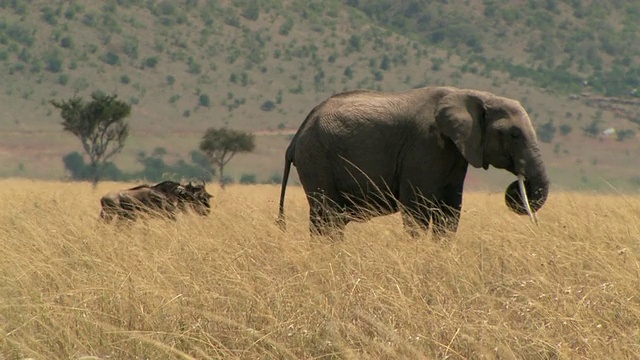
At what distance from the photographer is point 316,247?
8688 millimetres

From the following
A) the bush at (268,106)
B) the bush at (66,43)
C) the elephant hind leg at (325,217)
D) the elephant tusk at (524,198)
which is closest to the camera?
the elephant tusk at (524,198)

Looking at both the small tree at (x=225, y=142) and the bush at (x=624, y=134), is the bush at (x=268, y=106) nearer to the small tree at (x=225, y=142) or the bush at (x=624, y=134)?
the bush at (x=624, y=134)

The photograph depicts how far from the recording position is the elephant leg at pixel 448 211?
10.1m

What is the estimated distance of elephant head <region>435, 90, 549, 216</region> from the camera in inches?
411

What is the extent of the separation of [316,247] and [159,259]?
1443 millimetres

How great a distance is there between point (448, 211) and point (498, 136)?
0.74 m

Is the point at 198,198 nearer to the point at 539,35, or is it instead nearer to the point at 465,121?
the point at 465,121

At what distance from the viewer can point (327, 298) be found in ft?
21.5

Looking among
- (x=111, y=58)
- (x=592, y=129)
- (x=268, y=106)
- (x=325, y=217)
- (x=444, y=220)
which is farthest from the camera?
(x=111, y=58)

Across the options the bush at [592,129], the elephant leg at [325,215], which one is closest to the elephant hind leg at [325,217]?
the elephant leg at [325,215]

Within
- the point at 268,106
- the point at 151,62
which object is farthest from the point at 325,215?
the point at 151,62

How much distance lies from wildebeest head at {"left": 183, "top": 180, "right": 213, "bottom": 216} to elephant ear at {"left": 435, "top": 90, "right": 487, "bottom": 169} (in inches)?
108

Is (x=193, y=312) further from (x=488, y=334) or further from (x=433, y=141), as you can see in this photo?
(x=433, y=141)

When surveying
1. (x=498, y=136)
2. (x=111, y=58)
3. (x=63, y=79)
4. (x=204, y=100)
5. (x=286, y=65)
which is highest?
(x=498, y=136)
